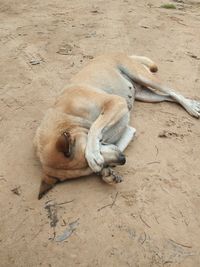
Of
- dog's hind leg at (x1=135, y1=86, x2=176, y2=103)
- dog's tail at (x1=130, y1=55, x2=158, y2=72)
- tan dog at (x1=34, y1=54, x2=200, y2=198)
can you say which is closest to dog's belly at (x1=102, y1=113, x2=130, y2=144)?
tan dog at (x1=34, y1=54, x2=200, y2=198)

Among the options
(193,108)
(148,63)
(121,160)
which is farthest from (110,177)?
(148,63)

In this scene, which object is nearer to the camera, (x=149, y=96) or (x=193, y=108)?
(x=193, y=108)

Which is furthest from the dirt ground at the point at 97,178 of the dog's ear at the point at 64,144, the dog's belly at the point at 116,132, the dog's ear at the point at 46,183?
the dog's ear at the point at 64,144

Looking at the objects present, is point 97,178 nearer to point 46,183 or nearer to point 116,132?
point 46,183

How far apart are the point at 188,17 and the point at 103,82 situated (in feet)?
13.4

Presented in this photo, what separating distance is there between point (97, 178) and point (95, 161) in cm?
31

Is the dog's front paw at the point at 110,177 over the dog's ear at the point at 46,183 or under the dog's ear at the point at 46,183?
over

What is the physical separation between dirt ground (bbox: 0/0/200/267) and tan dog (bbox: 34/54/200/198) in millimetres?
159

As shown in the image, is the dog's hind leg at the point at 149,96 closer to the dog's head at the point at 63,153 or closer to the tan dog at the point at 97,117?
the tan dog at the point at 97,117

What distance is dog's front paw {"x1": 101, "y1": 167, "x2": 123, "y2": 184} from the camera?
418 cm

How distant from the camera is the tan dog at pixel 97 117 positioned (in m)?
4.16

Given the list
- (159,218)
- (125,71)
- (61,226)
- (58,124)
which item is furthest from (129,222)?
(125,71)

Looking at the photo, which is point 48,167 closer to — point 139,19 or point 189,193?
point 189,193

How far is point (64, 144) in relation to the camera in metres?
3.93
